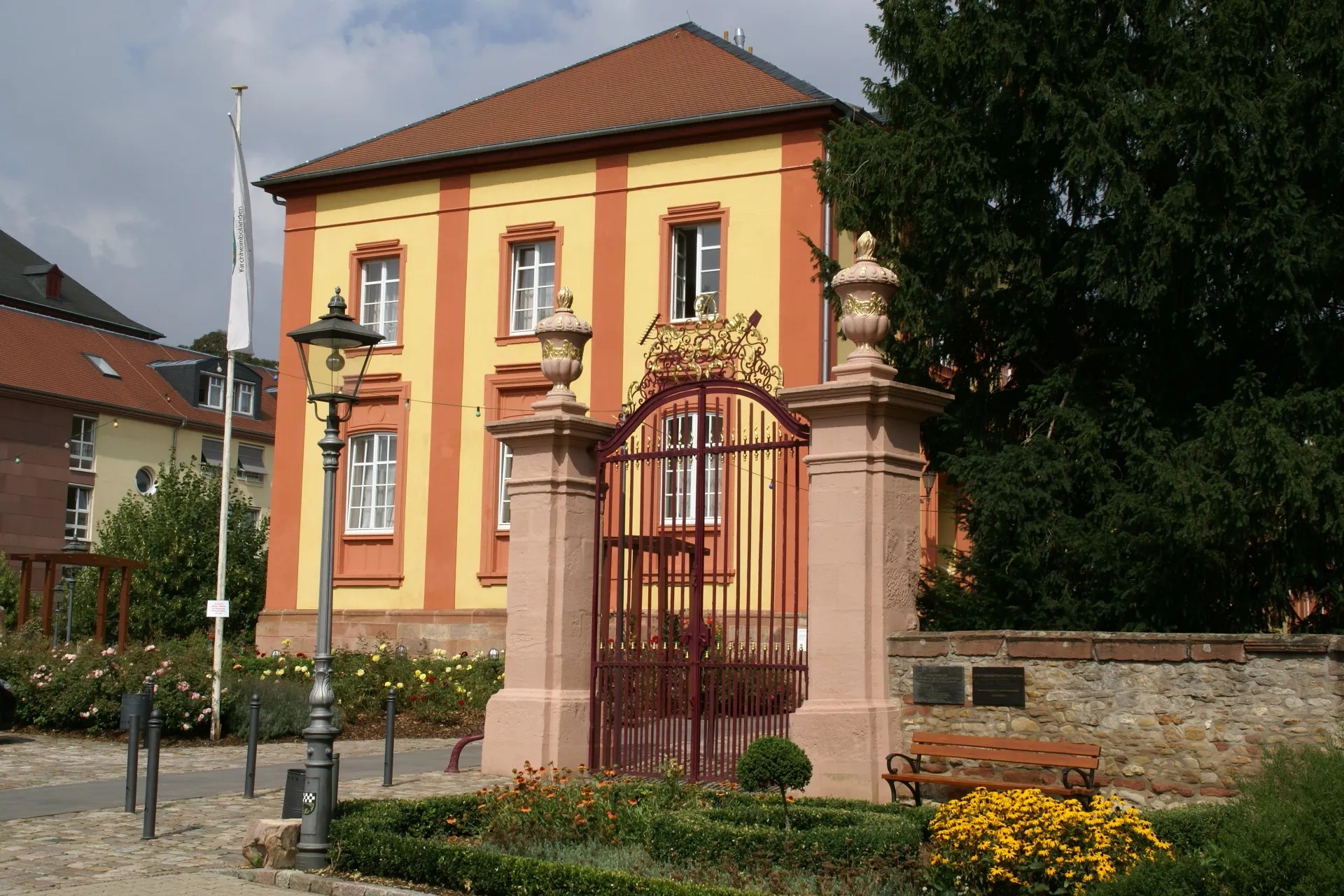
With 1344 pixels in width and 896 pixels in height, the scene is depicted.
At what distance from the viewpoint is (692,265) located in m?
23.9

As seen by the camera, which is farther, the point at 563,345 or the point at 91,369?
the point at 91,369

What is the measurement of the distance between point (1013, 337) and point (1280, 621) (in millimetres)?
4176

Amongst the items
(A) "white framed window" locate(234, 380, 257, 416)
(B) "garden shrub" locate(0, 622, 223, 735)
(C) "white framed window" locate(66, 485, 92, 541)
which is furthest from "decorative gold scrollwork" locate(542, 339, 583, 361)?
(A) "white framed window" locate(234, 380, 257, 416)

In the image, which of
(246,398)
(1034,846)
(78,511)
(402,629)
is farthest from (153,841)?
(246,398)

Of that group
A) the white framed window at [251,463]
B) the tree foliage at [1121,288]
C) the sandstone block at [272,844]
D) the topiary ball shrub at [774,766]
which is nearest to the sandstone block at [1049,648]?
the topiary ball shrub at [774,766]

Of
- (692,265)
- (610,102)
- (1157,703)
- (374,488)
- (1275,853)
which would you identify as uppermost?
(610,102)

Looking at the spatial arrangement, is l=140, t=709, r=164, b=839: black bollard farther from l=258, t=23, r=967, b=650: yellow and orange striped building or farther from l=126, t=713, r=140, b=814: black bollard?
l=258, t=23, r=967, b=650: yellow and orange striped building

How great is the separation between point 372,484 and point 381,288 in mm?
3673

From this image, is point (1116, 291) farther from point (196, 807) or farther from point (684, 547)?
point (196, 807)

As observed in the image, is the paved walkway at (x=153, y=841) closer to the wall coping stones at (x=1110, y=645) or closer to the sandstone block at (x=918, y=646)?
the sandstone block at (x=918, y=646)

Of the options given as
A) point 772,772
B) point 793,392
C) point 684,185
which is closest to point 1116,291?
point 793,392

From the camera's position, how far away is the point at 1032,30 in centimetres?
1552

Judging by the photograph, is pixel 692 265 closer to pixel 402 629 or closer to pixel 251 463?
pixel 402 629

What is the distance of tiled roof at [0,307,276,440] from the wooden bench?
3487 centimetres
